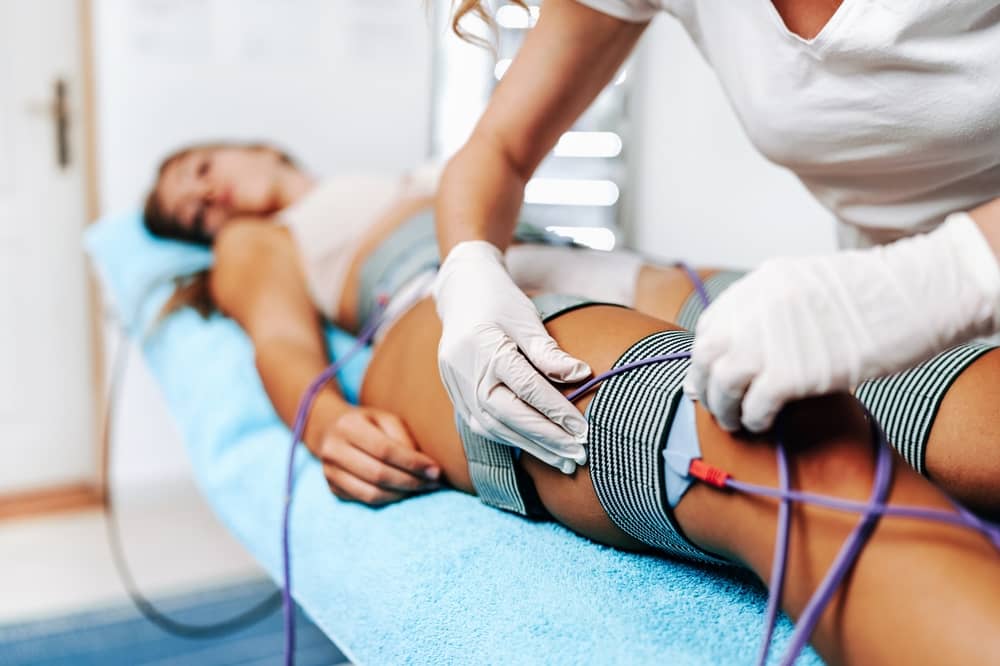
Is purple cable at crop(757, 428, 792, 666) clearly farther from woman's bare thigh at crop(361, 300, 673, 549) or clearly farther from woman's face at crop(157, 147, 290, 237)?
woman's face at crop(157, 147, 290, 237)

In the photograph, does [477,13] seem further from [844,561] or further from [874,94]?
[844,561]

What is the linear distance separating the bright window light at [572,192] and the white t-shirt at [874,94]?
1.60m

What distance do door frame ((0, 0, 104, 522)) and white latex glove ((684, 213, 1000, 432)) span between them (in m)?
2.19

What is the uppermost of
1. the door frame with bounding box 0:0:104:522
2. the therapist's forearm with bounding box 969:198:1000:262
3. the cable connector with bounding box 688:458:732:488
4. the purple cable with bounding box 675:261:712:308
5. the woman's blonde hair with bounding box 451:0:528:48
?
the woman's blonde hair with bounding box 451:0:528:48

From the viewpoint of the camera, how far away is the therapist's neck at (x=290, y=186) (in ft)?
6.65

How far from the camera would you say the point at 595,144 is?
2.60 m

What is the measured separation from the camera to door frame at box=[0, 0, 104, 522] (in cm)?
237

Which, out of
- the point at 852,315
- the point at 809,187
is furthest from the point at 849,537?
the point at 809,187

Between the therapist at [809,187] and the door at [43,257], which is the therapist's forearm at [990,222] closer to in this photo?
the therapist at [809,187]

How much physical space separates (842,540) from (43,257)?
2.43 m

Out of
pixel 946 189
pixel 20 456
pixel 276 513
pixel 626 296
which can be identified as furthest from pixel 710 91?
pixel 20 456

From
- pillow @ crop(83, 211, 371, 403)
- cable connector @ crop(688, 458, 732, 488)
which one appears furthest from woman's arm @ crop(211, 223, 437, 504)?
cable connector @ crop(688, 458, 732, 488)

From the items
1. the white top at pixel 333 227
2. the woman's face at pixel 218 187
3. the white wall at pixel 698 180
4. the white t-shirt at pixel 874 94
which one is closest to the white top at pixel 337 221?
the white top at pixel 333 227

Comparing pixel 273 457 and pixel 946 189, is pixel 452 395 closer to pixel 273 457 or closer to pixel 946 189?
pixel 273 457
